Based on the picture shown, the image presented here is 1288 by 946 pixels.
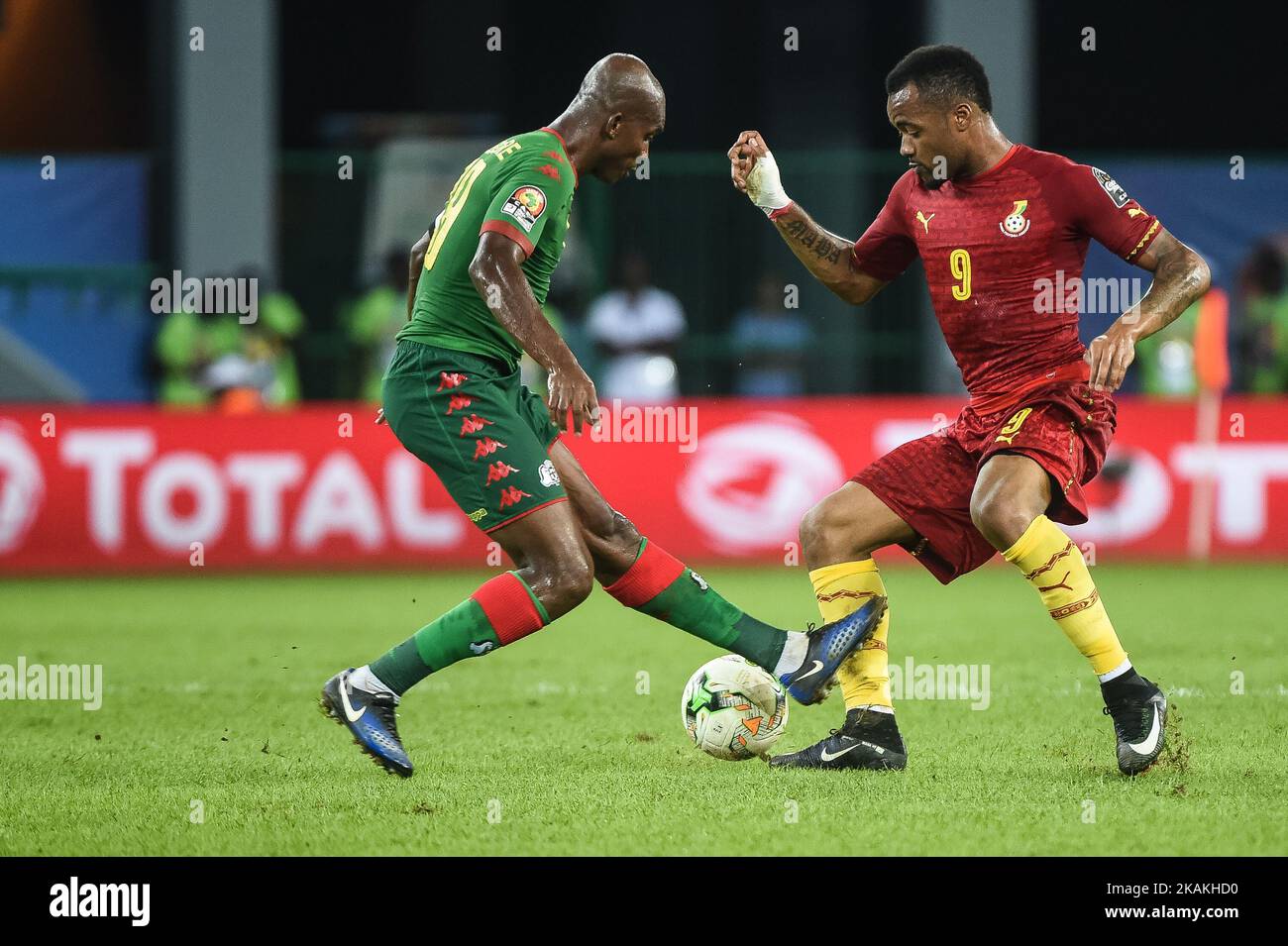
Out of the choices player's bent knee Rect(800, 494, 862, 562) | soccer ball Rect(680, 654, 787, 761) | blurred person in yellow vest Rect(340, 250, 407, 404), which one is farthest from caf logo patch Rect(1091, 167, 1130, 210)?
blurred person in yellow vest Rect(340, 250, 407, 404)

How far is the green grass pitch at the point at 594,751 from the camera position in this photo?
4.84 metres

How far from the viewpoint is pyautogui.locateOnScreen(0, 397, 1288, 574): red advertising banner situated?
41.4 ft

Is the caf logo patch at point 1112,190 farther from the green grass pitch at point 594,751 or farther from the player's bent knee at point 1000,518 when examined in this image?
the green grass pitch at point 594,751

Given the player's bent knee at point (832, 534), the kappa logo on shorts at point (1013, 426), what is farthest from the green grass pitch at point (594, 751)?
the kappa logo on shorts at point (1013, 426)

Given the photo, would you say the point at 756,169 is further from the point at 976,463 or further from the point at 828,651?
the point at 828,651

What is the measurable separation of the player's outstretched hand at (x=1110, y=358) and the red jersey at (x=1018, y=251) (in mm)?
424

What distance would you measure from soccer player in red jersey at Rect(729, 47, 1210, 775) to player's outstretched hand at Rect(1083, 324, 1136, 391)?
20cm

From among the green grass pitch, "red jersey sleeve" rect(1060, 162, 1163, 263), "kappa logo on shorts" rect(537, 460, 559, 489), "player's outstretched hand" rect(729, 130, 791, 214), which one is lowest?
the green grass pitch

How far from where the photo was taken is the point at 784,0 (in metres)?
19.1

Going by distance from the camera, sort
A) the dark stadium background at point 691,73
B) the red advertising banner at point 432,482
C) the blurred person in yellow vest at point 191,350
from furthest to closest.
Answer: the dark stadium background at point 691,73 → the blurred person in yellow vest at point 191,350 → the red advertising banner at point 432,482

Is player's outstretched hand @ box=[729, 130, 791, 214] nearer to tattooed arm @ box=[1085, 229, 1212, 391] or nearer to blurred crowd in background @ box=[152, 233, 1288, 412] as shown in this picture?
tattooed arm @ box=[1085, 229, 1212, 391]

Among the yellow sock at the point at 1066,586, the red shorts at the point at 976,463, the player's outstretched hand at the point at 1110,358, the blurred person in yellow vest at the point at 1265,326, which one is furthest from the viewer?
the blurred person in yellow vest at the point at 1265,326

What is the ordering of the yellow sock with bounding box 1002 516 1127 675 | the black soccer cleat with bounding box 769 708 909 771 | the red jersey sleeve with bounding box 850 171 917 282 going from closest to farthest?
the yellow sock with bounding box 1002 516 1127 675
the black soccer cleat with bounding box 769 708 909 771
the red jersey sleeve with bounding box 850 171 917 282
